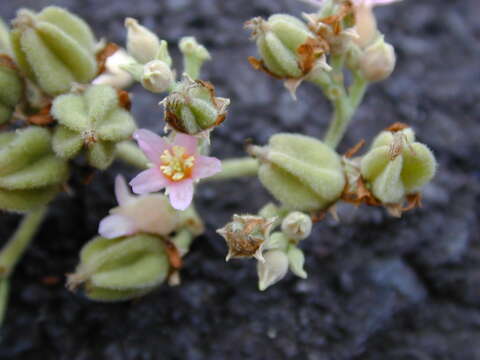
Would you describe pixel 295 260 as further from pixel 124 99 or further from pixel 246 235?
pixel 124 99

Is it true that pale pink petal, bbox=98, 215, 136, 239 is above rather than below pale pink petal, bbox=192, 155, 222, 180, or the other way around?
below

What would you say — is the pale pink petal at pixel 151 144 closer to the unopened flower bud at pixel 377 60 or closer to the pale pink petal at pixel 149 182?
the pale pink petal at pixel 149 182

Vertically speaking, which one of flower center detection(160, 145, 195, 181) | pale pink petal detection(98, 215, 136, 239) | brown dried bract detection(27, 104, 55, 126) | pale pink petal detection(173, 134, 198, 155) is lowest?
pale pink petal detection(98, 215, 136, 239)

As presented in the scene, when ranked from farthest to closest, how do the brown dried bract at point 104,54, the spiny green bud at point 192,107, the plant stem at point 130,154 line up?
1. the plant stem at point 130,154
2. the brown dried bract at point 104,54
3. the spiny green bud at point 192,107

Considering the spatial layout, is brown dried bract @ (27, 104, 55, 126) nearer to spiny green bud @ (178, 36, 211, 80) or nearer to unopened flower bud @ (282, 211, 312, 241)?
spiny green bud @ (178, 36, 211, 80)

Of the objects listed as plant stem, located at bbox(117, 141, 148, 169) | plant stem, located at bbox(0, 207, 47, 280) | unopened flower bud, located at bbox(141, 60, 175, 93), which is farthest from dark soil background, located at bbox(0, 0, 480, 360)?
unopened flower bud, located at bbox(141, 60, 175, 93)

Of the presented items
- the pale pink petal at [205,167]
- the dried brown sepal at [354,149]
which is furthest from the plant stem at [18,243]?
the dried brown sepal at [354,149]

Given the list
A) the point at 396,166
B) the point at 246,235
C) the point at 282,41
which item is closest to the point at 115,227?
the point at 246,235
